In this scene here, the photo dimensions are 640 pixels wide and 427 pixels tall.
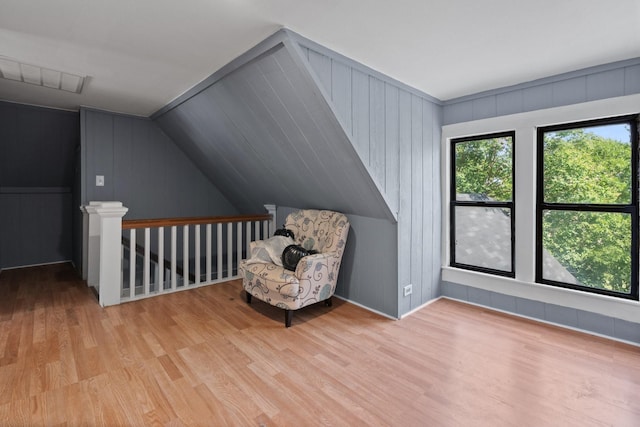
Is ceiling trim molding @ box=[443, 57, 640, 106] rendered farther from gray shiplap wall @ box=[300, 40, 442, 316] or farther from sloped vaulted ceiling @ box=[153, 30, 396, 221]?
sloped vaulted ceiling @ box=[153, 30, 396, 221]

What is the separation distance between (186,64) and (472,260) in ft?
10.6

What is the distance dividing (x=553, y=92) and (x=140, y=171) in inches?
187

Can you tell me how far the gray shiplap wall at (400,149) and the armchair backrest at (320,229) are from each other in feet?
0.84

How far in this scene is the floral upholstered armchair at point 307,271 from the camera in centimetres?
258

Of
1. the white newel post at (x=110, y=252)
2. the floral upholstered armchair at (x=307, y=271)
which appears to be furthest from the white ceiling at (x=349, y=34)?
the floral upholstered armchair at (x=307, y=271)

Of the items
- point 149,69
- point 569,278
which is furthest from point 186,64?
point 569,278

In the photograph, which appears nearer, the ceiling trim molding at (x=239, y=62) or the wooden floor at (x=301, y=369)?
the wooden floor at (x=301, y=369)

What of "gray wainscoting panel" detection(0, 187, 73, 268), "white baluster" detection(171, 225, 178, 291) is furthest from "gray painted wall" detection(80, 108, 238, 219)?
"gray wainscoting panel" detection(0, 187, 73, 268)

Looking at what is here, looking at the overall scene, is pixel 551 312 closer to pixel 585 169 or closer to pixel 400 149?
pixel 585 169

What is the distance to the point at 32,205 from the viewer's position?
4707 mm

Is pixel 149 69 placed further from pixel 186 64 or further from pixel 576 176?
pixel 576 176

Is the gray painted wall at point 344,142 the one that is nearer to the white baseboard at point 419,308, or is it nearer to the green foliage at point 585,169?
the white baseboard at point 419,308

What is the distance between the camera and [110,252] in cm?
300

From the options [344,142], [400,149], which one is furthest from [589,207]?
[344,142]
